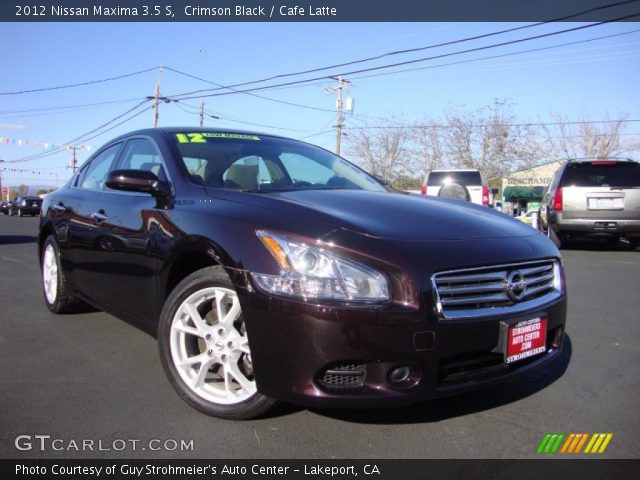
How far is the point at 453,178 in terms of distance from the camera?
50.1ft

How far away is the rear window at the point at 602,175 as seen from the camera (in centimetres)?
961

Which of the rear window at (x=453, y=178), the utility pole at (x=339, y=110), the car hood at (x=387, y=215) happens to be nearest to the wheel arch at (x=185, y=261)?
the car hood at (x=387, y=215)

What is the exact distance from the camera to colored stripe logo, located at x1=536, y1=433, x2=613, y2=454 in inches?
93.4

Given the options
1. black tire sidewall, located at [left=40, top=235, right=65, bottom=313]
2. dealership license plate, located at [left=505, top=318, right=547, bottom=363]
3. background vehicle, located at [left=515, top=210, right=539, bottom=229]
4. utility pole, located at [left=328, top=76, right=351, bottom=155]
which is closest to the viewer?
dealership license plate, located at [left=505, top=318, right=547, bottom=363]

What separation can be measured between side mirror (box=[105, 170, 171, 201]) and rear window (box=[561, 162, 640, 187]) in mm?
8751

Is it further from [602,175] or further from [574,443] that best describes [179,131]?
[602,175]

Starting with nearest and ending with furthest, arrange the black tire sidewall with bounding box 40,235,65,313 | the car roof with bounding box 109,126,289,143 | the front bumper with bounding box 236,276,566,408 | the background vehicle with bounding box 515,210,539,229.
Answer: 1. the front bumper with bounding box 236,276,566,408
2. the car roof with bounding box 109,126,289,143
3. the black tire sidewall with bounding box 40,235,65,313
4. the background vehicle with bounding box 515,210,539,229

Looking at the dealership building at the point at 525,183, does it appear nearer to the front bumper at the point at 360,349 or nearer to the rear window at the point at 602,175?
the rear window at the point at 602,175

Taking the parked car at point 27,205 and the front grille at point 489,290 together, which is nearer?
the front grille at point 489,290

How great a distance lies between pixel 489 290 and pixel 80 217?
3138 millimetres

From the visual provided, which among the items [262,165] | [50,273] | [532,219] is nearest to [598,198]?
[262,165]

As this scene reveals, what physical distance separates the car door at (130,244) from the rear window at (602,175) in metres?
8.52

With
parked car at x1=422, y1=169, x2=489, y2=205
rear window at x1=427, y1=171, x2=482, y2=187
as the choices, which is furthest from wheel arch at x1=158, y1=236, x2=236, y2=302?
rear window at x1=427, y1=171, x2=482, y2=187

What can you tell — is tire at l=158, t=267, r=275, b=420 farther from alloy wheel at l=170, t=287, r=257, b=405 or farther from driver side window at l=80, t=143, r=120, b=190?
driver side window at l=80, t=143, r=120, b=190
